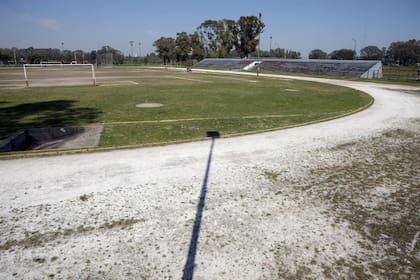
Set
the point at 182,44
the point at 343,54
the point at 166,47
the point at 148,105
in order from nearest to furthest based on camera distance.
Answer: the point at 148,105 → the point at 182,44 → the point at 166,47 → the point at 343,54

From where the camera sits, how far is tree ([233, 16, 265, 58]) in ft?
269

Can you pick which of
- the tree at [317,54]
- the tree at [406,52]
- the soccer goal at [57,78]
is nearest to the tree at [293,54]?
the tree at [317,54]

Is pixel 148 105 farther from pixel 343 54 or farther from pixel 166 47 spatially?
pixel 343 54

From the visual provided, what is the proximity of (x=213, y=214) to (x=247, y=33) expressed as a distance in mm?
88559

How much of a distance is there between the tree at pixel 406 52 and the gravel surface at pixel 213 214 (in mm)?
122069

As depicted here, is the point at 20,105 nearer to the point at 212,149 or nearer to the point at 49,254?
the point at 212,149

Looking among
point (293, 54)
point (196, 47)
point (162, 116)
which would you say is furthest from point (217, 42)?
point (162, 116)

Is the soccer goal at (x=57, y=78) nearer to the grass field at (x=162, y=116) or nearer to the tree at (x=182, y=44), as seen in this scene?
the grass field at (x=162, y=116)

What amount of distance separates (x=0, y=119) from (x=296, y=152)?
11.2m

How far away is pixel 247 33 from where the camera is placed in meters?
83.9

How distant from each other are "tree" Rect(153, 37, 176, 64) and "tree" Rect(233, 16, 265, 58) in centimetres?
2608

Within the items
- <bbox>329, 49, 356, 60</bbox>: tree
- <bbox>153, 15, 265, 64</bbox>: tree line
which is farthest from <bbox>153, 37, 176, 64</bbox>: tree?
<bbox>329, 49, 356, 60</bbox>: tree

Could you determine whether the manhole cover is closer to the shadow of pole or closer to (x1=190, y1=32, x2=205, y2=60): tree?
the shadow of pole

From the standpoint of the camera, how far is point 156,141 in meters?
7.41
